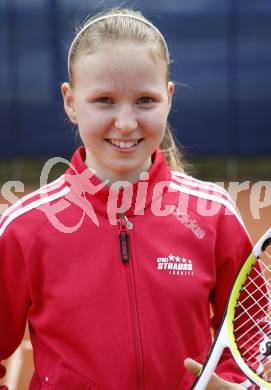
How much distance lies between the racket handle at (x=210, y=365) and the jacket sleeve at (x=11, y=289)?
1.41 ft

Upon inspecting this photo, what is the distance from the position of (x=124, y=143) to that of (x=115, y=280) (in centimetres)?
31

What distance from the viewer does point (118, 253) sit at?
184 centimetres

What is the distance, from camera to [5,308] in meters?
1.87

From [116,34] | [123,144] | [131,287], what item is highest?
[116,34]

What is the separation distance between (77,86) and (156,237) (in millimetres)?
394

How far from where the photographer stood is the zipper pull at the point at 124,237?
1.83 m

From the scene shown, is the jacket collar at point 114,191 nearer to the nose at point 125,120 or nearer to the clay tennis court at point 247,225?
the nose at point 125,120

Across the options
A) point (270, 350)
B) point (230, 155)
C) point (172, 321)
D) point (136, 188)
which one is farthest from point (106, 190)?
point (230, 155)

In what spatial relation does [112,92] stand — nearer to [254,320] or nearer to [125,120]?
[125,120]

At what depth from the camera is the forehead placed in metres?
1.78

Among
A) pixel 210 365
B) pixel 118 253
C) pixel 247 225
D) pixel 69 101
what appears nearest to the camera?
pixel 210 365

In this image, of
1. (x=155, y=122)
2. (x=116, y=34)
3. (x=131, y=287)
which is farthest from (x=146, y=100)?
(x=131, y=287)

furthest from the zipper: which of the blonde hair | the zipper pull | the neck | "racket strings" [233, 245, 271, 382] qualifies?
the blonde hair

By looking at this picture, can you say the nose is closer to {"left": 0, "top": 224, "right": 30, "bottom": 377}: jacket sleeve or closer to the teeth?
the teeth
